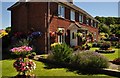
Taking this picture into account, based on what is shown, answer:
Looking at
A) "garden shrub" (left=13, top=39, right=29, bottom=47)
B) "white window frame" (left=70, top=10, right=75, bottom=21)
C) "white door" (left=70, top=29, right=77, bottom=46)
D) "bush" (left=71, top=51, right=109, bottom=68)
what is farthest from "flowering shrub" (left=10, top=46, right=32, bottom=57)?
"white window frame" (left=70, top=10, right=75, bottom=21)

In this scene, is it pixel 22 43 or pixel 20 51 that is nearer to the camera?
pixel 20 51

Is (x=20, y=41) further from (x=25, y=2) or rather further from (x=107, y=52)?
(x=107, y=52)

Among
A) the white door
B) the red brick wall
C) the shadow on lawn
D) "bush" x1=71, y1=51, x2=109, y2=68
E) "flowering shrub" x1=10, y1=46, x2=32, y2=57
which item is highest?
the red brick wall

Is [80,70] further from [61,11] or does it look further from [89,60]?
[61,11]

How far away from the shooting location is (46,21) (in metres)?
25.1

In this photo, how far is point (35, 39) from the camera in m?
25.2

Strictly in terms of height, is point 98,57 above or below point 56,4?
below

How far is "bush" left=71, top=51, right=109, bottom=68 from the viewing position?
48.4 feet

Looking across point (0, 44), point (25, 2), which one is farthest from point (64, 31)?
point (0, 44)

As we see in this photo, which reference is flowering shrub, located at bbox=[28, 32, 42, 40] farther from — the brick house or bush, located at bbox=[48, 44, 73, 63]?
bush, located at bbox=[48, 44, 73, 63]

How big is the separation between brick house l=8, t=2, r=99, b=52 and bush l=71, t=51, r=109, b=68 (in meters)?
9.39

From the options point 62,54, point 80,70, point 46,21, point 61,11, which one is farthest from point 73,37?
point 80,70

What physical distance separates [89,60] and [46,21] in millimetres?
11210

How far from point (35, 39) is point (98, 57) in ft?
37.9
